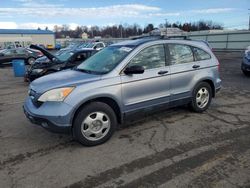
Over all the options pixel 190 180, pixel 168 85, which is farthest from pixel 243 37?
pixel 190 180

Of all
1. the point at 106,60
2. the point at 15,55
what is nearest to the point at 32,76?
the point at 106,60

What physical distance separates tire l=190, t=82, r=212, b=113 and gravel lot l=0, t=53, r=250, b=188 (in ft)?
0.59

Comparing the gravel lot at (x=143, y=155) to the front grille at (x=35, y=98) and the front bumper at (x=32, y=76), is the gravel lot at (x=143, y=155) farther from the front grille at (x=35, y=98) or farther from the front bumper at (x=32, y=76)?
the front bumper at (x=32, y=76)

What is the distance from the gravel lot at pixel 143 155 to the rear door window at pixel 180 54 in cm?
127

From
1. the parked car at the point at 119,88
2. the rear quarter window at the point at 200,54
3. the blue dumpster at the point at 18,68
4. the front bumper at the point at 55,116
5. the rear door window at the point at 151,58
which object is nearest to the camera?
the front bumper at the point at 55,116

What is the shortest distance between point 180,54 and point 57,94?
2782 mm

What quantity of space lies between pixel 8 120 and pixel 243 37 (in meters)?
30.7

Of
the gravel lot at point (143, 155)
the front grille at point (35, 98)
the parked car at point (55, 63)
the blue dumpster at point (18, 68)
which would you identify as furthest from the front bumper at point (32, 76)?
the front grille at point (35, 98)

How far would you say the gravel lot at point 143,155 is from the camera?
335cm

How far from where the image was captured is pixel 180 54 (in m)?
5.49

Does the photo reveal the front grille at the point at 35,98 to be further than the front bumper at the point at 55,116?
Yes

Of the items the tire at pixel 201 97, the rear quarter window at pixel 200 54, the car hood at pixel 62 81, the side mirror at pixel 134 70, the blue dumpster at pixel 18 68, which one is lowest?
the blue dumpster at pixel 18 68

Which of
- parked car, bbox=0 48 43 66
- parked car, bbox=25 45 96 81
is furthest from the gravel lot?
parked car, bbox=0 48 43 66

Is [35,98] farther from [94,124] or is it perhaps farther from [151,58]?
[151,58]
